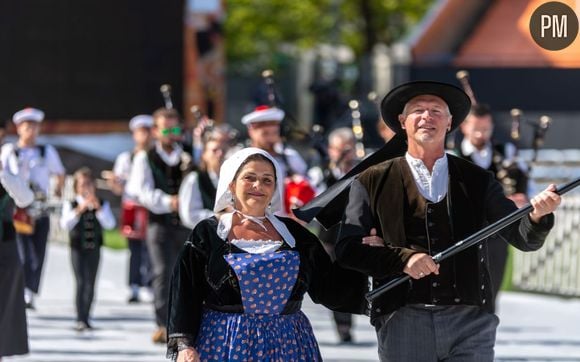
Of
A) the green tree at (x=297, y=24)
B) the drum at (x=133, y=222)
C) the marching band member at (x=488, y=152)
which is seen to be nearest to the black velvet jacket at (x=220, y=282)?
the marching band member at (x=488, y=152)

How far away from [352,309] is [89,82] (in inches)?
602

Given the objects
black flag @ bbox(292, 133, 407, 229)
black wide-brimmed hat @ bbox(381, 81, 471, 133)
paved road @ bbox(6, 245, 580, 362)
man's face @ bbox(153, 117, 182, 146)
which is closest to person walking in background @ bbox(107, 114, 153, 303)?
paved road @ bbox(6, 245, 580, 362)

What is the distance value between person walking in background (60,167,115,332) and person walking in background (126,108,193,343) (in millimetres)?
803

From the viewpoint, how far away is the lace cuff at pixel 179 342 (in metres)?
6.16

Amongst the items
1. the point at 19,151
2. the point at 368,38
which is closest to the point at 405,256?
the point at 19,151

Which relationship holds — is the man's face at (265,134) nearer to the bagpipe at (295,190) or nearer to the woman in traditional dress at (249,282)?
the bagpipe at (295,190)

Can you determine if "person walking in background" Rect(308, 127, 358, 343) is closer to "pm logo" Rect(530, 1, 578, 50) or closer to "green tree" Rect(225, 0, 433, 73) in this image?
"pm logo" Rect(530, 1, 578, 50)

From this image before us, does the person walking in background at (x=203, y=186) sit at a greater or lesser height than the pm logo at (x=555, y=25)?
lesser

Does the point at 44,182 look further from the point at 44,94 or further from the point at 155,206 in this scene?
the point at 44,94

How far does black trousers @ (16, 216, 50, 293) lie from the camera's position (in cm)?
1340

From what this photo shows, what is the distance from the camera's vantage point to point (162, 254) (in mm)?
11781

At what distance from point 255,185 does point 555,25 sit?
4.42 feet

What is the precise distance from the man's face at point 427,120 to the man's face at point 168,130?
225 inches

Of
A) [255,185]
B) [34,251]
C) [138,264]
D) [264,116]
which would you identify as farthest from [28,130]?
[255,185]
